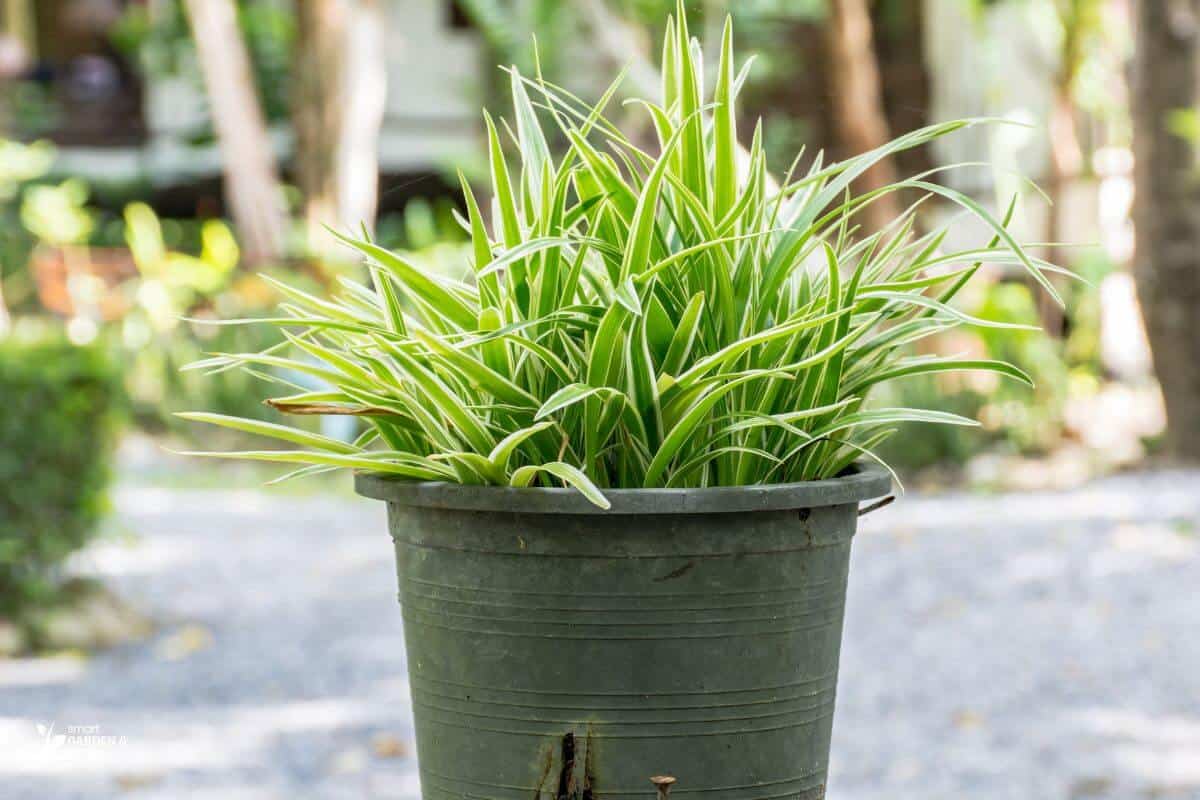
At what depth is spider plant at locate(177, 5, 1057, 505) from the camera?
1624 millimetres

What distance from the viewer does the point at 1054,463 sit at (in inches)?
330

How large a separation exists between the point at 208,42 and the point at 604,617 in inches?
381

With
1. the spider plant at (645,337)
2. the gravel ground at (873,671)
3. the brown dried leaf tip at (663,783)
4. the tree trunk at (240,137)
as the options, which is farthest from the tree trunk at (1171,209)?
the brown dried leaf tip at (663,783)

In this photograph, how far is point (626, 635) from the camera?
1583 mm

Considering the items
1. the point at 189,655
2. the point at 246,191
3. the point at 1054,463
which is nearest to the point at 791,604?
the point at 189,655

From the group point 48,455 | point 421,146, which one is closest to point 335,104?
point 421,146

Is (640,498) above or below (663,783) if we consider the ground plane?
above

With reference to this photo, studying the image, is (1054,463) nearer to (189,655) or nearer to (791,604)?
(189,655)

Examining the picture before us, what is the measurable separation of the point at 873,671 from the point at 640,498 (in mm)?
3270

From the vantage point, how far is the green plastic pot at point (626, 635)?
1582mm

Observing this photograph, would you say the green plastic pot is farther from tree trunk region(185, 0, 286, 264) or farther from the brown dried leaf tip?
tree trunk region(185, 0, 286, 264)

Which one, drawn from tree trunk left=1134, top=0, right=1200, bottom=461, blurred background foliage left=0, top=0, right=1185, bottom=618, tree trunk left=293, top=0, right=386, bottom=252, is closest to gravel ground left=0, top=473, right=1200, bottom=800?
tree trunk left=1134, top=0, right=1200, bottom=461

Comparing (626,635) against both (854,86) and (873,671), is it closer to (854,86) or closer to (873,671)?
(873,671)

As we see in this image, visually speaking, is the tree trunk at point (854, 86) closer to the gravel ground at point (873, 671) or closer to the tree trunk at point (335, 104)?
the tree trunk at point (335, 104)
